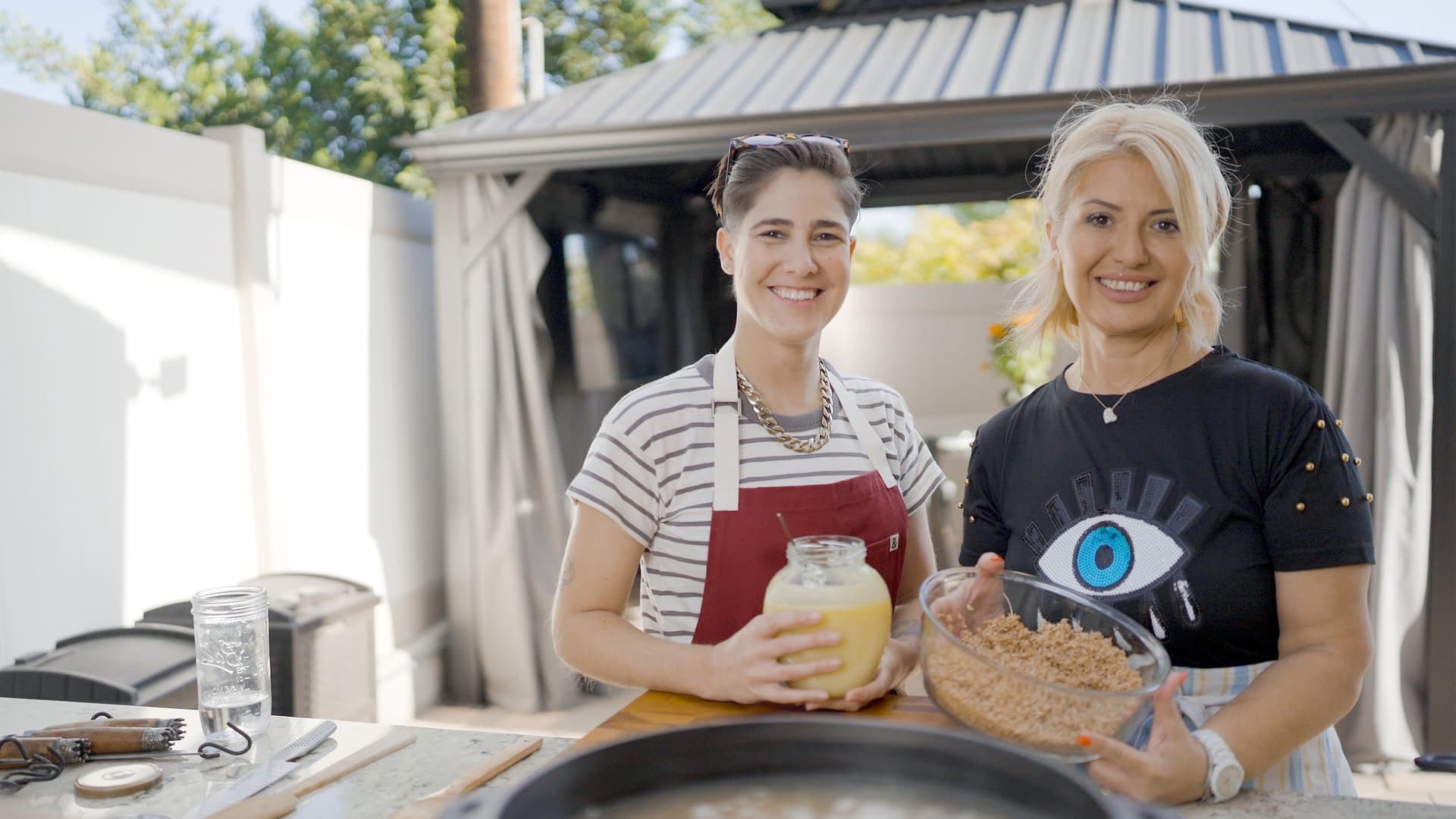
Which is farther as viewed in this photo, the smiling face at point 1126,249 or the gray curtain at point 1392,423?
the gray curtain at point 1392,423

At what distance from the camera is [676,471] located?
1568mm

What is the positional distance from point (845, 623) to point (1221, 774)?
422 millimetres

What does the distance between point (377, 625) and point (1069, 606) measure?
4.04 metres

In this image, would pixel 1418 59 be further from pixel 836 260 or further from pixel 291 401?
pixel 291 401

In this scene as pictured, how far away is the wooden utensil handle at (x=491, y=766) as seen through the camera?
1160 millimetres

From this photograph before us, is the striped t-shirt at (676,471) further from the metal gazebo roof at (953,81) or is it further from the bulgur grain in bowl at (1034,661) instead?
the metal gazebo roof at (953,81)

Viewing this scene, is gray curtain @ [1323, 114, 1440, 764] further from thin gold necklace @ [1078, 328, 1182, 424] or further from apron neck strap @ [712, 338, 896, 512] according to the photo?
apron neck strap @ [712, 338, 896, 512]

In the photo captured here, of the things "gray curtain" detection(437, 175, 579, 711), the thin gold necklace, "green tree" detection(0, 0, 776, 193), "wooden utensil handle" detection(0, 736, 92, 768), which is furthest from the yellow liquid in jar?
"green tree" detection(0, 0, 776, 193)

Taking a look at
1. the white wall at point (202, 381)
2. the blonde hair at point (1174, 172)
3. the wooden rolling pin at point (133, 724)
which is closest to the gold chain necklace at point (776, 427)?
the blonde hair at point (1174, 172)

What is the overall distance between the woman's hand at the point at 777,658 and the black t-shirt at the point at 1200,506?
525mm

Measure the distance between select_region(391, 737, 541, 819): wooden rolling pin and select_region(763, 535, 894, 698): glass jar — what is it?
345mm

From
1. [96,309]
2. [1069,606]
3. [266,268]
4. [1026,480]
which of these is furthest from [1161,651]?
[266,268]

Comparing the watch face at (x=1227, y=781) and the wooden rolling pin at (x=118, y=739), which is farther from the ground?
the wooden rolling pin at (x=118, y=739)

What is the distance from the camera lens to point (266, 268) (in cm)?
423
